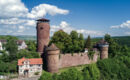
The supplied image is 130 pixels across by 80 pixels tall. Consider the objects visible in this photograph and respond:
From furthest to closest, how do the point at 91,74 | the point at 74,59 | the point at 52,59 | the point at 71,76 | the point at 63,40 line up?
1. the point at 63,40
2. the point at 74,59
3. the point at 52,59
4. the point at 91,74
5. the point at 71,76

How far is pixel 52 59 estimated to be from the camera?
Answer: 90.6 feet

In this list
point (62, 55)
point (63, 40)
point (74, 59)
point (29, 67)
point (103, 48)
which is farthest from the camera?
point (103, 48)

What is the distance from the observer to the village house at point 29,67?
1086 inches

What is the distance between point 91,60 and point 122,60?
27.6 feet

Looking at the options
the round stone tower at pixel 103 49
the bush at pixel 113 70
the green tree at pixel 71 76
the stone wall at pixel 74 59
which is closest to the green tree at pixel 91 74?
the green tree at pixel 71 76

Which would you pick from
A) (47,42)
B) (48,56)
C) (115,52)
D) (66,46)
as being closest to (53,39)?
(47,42)

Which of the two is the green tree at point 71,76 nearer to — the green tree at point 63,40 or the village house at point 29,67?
the village house at point 29,67

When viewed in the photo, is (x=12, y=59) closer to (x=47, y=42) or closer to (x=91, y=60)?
(x=47, y=42)

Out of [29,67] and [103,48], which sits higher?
[103,48]

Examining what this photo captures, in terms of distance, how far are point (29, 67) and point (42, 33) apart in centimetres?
1039

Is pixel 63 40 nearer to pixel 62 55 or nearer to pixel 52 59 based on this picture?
pixel 62 55

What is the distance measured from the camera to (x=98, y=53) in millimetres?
36375

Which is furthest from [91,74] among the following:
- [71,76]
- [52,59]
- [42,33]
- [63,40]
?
[42,33]

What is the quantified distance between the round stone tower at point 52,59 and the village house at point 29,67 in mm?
2462
